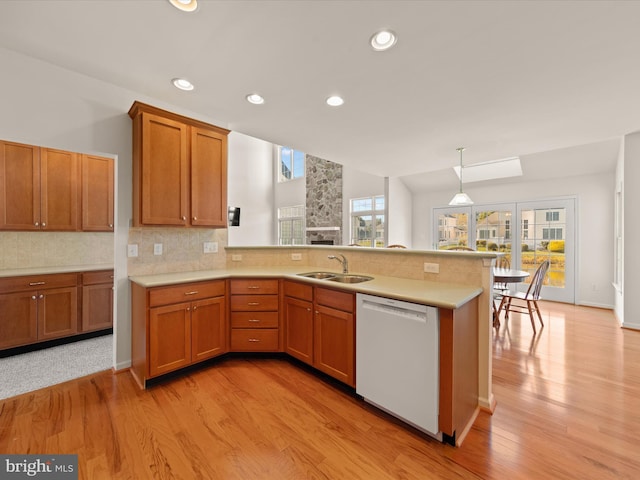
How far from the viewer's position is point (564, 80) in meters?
A: 2.24

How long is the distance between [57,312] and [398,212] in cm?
624

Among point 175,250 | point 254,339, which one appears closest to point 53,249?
point 175,250

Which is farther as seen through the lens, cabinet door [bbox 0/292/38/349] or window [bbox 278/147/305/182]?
window [bbox 278/147/305/182]

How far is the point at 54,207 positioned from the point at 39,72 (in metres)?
1.70

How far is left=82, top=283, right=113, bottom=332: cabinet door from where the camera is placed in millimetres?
3271

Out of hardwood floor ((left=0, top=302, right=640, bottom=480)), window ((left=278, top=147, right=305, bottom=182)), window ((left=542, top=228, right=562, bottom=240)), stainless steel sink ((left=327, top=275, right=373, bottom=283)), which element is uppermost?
window ((left=278, top=147, right=305, bottom=182))

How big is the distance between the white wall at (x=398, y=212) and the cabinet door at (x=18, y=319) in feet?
19.0

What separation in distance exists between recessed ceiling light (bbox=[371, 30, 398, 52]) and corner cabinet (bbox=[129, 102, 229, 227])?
69.0 inches

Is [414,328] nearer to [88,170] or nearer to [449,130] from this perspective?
[449,130]

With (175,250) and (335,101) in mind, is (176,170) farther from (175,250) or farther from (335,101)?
(335,101)

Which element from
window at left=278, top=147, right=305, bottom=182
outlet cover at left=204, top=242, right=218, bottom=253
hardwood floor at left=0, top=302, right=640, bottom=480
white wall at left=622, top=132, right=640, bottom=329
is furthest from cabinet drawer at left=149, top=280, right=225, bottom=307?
window at left=278, top=147, right=305, bottom=182

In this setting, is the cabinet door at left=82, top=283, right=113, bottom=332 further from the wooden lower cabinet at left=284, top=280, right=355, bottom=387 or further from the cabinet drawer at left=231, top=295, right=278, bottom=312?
the wooden lower cabinet at left=284, top=280, right=355, bottom=387

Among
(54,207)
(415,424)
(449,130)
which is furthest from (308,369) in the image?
(54,207)

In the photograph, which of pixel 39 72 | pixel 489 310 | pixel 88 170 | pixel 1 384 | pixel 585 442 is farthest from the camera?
pixel 88 170
